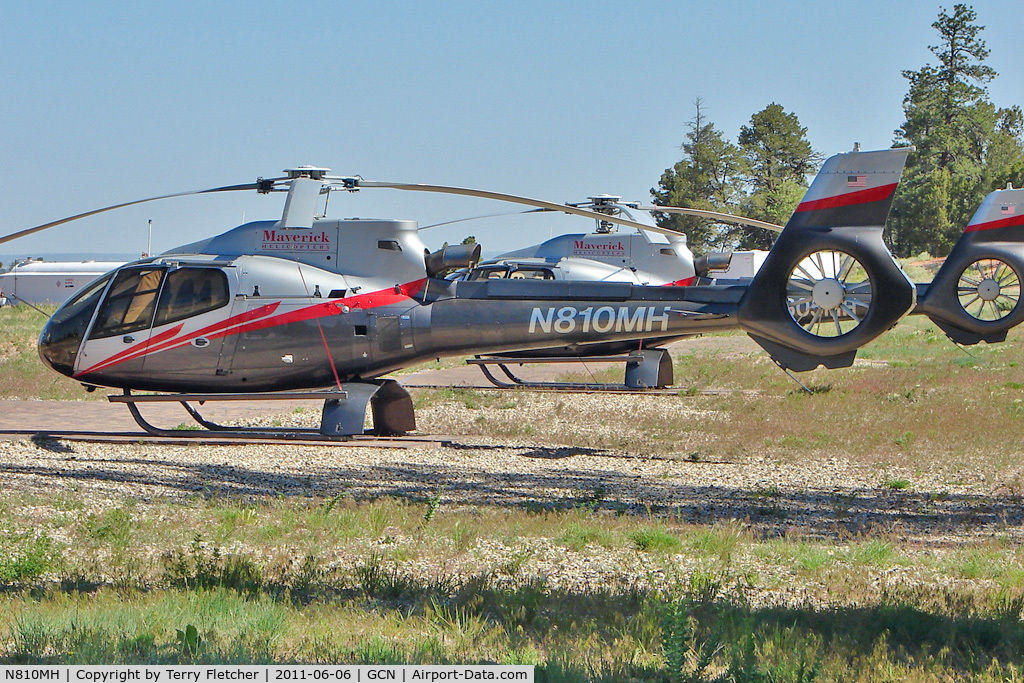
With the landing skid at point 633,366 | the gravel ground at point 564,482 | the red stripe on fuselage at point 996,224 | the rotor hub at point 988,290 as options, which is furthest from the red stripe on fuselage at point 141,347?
the red stripe on fuselage at point 996,224

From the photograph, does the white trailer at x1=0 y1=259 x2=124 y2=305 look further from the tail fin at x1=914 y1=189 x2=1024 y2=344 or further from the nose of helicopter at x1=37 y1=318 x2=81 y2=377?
the tail fin at x1=914 y1=189 x2=1024 y2=344

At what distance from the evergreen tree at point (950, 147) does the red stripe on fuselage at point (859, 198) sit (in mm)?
61207

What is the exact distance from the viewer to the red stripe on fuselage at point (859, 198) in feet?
37.4

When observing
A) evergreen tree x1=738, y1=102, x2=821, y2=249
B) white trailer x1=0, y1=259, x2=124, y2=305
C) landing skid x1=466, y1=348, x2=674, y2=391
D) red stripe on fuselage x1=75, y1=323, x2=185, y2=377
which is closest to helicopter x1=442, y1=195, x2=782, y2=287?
landing skid x1=466, y1=348, x2=674, y2=391

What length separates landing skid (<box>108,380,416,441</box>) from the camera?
1275 centimetres

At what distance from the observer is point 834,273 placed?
1162cm

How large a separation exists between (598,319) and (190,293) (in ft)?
16.8

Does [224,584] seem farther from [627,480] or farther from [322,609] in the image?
[627,480]

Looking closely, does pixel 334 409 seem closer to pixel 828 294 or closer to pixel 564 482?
pixel 564 482

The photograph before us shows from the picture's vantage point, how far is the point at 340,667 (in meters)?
4.48

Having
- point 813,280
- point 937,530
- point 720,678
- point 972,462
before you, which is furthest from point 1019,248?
point 720,678

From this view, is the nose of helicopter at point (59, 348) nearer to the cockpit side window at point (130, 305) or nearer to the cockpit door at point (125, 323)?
the cockpit door at point (125, 323)

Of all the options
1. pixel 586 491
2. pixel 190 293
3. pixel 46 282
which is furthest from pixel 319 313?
pixel 46 282

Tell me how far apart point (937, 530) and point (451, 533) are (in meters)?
4.56
